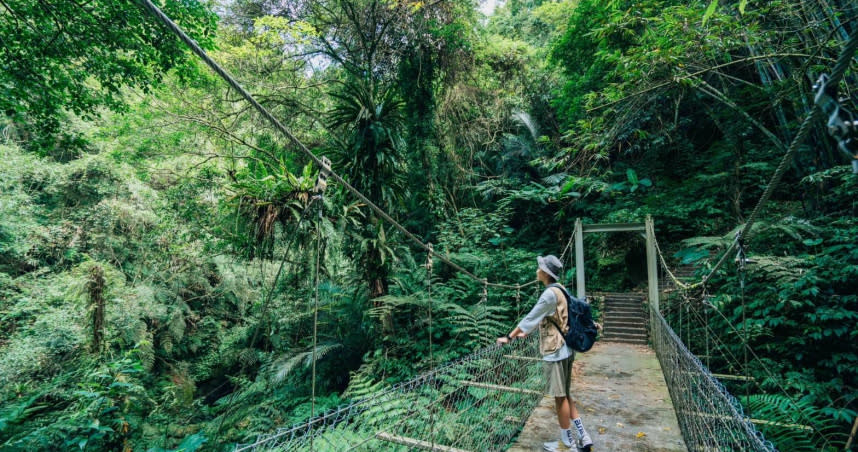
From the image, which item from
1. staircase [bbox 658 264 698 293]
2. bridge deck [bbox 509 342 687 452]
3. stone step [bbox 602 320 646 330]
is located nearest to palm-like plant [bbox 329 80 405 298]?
bridge deck [bbox 509 342 687 452]

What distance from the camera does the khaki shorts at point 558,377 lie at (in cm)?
201

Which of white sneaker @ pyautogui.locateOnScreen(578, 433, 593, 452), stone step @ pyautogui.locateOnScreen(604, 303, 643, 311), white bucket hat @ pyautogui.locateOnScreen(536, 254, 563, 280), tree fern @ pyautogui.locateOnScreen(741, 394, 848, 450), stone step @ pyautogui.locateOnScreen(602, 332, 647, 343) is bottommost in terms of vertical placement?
tree fern @ pyautogui.locateOnScreen(741, 394, 848, 450)

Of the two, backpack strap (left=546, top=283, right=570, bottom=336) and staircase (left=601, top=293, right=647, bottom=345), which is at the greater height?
backpack strap (left=546, top=283, right=570, bottom=336)

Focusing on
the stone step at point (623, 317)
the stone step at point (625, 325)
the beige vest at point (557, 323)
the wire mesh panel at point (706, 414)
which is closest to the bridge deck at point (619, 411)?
the wire mesh panel at point (706, 414)

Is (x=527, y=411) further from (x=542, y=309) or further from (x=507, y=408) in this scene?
(x=542, y=309)

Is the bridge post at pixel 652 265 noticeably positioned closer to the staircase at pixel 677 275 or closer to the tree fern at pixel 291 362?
the staircase at pixel 677 275

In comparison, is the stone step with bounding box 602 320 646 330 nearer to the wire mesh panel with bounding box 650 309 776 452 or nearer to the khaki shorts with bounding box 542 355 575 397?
the wire mesh panel with bounding box 650 309 776 452

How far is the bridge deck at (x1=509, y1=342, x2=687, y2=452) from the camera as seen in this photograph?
2.23m

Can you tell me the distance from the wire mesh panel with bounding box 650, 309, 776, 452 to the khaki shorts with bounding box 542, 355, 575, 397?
594 mm

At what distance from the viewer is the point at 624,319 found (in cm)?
646

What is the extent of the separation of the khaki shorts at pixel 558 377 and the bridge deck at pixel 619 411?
0.41 metres

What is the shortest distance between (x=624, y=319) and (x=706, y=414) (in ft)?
17.5

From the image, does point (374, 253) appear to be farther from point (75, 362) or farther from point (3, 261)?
point (3, 261)

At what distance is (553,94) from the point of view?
848cm
